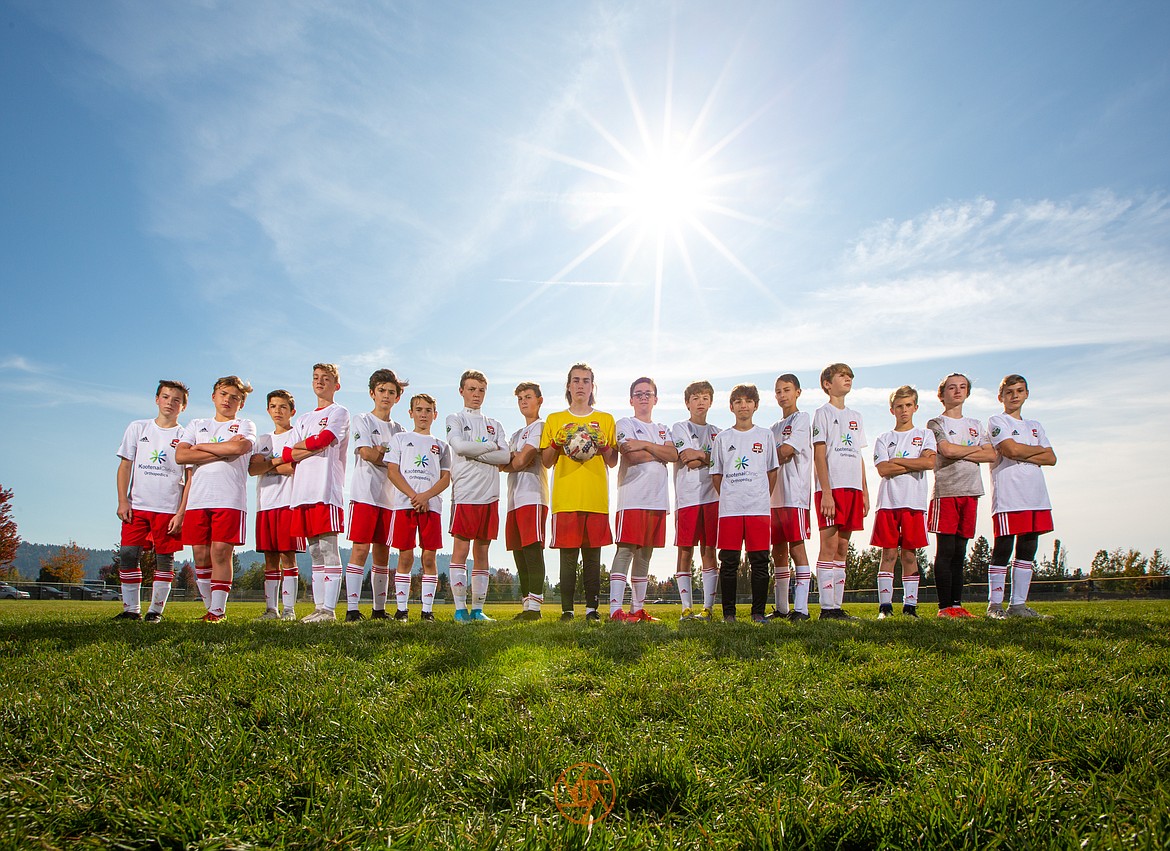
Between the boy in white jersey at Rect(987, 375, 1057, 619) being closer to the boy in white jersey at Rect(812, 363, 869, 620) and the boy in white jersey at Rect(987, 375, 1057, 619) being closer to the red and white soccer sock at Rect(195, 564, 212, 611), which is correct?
the boy in white jersey at Rect(812, 363, 869, 620)

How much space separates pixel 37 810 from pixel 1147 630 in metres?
7.62

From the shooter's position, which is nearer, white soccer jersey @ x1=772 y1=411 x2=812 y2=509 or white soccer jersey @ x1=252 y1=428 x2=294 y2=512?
white soccer jersey @ x1=772 y1=411 x2=812 y2=509

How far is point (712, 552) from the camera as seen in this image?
9.65 m

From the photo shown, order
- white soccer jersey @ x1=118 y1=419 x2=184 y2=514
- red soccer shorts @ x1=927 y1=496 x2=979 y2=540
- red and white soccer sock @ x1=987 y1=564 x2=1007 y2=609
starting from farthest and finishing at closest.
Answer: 1. red soccer shorts @ x1=927 y1=496 x2=979 y2=540
2. red and white soccer sock @ x1=987 y1=564 x2=1007 y2=609
3. white soccer jersey @ x1=118 y1=419 x2=184 y2=514

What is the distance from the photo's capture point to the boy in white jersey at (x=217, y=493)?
8445 mm

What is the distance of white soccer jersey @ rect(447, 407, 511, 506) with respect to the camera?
8.89 m

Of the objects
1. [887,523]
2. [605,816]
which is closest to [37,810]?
[605,816]

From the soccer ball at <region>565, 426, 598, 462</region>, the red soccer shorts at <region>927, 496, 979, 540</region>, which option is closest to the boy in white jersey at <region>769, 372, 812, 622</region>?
the red soccer shorts at <region>927, 496, 979, 540</region>

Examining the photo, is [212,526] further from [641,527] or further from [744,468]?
[744,468]

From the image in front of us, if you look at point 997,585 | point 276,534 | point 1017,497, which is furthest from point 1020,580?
point 276,534

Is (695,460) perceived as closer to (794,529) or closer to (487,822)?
(794,529)

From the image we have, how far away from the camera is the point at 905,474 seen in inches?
389

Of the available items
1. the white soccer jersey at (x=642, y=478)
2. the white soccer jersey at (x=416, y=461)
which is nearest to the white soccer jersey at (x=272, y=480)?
the white soccer jersey at (x=416, y=461)

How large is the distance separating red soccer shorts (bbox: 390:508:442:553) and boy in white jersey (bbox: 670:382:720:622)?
324 centimetres
